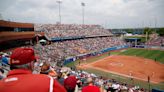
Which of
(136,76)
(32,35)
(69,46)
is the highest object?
(32,35)

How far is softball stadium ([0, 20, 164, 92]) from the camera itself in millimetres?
22453

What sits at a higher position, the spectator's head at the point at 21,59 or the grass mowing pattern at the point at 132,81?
the spectator's head at the point at 21,59

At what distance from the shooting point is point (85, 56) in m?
41.4

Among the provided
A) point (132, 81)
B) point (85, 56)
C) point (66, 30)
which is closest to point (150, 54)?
point (85, 56)

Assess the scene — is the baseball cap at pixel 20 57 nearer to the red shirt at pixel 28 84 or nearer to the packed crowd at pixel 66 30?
the red shirt at pixel 28 84

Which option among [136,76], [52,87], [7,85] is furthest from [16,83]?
[136,76]

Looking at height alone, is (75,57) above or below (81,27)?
below

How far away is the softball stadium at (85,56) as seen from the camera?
22453 millimetres

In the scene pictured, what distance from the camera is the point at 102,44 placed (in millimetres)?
54281

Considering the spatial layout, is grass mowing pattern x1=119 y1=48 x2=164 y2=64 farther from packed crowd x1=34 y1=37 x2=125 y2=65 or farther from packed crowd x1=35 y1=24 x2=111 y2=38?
packed crowd x1=35 y1=24 x2=111 y2=38

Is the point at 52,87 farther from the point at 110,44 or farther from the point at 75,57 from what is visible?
the point at 110,44

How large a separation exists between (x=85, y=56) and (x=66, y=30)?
1497cm

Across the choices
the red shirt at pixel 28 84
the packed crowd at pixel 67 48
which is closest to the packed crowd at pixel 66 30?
the packed crowd at pixel 67 48

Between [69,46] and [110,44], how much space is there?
18872mm
